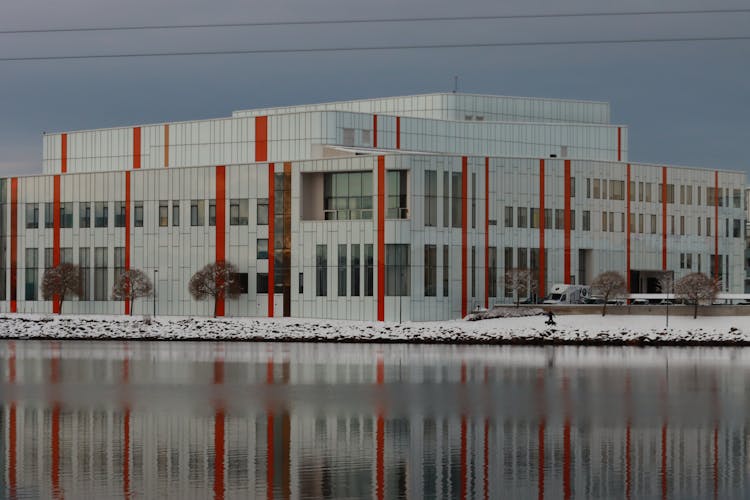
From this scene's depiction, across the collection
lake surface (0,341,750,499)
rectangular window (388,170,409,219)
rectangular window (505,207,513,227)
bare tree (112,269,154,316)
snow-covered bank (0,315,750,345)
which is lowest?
snow-covered bank (0,315,750,345)

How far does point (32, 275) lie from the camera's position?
107750 mm

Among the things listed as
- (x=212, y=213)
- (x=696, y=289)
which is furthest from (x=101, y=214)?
(x=696, y=289)

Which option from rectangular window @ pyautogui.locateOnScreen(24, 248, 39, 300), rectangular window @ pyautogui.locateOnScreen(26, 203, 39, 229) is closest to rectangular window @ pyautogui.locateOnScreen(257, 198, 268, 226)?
rectangular window @ pyautogui.locateOnScreen(24, 248, 39, 300)

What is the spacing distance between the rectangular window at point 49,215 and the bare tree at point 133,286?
391 inches

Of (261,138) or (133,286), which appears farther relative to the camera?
(261,138)

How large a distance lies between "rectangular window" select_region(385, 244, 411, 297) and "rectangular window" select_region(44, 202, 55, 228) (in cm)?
3104

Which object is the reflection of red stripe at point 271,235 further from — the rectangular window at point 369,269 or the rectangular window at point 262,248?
the rectangular window at point 369,269

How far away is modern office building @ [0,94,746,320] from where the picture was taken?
94.7 metres

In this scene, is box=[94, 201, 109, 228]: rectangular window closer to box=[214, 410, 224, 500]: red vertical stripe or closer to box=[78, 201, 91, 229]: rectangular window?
box=[78, 201, 91, 229]: rectangular window

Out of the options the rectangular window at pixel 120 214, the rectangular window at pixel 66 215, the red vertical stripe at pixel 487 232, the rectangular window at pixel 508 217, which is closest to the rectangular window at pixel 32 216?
the rectangular window at pixel 66 215

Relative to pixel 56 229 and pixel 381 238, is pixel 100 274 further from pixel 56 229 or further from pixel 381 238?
pixel 381 238

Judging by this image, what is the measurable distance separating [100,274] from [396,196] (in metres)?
26.6

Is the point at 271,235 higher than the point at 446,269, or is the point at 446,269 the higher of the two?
the point at 271,235

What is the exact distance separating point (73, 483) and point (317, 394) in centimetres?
1667
